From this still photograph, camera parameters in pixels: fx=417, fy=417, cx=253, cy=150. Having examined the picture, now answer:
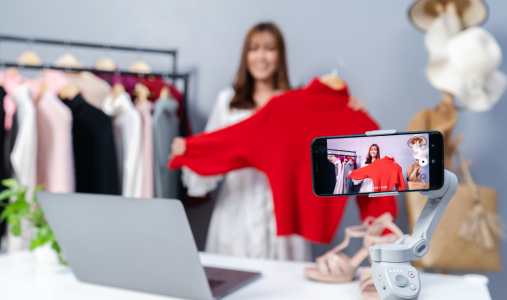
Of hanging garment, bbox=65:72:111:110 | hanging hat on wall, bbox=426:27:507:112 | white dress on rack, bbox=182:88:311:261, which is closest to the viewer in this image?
hanging hat on wall, bbox=426:27:507:112

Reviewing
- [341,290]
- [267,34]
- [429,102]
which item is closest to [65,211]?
[341,290]

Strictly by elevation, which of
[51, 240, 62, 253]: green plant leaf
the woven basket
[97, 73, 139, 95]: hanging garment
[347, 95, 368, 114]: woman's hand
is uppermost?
[97, 73, 139, 95]: hanging garment

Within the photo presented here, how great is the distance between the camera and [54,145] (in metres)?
1.62

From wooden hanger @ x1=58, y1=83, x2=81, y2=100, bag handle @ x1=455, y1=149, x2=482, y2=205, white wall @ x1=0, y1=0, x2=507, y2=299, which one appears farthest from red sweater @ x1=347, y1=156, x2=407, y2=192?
wooden hanger @ x1=58, y1=83, x2=81, y2=100

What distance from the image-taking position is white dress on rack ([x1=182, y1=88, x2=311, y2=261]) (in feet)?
5.57

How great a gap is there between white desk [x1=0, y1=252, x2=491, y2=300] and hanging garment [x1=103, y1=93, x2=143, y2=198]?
0.71 meters

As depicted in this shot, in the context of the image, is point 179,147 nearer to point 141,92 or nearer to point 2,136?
point 141,92

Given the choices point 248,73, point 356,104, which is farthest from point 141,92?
point 356,104

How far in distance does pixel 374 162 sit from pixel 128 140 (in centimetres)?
139

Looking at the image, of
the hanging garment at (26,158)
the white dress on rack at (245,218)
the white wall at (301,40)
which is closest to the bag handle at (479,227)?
the white wall at (301,40)

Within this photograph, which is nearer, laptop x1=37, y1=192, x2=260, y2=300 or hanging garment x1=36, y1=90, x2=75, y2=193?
laptop x1=37, y1=192, x2=260, y2=300

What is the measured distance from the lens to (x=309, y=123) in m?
1.53

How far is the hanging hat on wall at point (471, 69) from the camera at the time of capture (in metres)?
1.49

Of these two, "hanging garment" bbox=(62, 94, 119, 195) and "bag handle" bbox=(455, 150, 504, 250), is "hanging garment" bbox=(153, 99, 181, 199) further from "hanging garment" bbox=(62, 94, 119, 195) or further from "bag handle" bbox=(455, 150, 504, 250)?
"bag handle" bbox=(455, 150, 504, 250)
